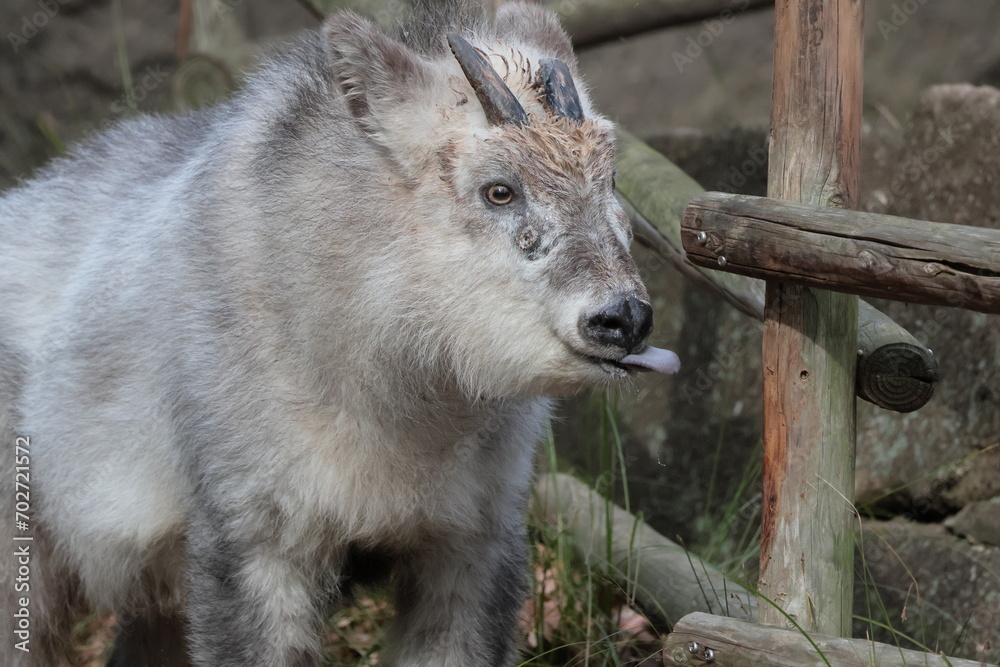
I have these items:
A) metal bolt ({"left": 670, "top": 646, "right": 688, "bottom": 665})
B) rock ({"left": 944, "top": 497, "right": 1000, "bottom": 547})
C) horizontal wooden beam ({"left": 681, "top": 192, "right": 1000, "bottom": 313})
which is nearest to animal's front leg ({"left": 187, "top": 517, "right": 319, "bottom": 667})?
metal bolt ({"left": 670, "top": 646, "right": 688, "bottom": 665})

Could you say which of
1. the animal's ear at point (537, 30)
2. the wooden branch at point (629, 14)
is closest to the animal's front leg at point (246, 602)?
the animal's ear at point (537, 30)

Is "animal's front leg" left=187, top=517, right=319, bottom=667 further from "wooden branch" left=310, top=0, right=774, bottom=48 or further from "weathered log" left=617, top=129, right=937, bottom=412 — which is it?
"wooden branch" left=310, top=0, right=774, bottom=48

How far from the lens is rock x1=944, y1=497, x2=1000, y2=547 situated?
13.8ft

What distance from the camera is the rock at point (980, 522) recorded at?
13.8 feet

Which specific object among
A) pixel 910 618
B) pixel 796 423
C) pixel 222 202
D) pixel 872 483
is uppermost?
pixel 222 202

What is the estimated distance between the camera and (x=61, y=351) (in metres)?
3.45

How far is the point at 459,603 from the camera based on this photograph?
3.10m

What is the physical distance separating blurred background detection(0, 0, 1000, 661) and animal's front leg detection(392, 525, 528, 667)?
0.70 m

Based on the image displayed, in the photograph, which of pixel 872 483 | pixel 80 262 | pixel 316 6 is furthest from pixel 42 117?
pixel 872 483

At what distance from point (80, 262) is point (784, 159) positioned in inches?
88.2

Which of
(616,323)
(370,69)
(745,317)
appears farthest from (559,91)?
(745,317)

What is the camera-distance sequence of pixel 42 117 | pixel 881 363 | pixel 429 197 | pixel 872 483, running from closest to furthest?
→ pixel 429 197 → pixel 881 363 → pixel 872 483 → pixel 42 117

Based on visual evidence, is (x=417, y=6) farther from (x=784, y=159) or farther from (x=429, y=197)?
(x=784, y=159)

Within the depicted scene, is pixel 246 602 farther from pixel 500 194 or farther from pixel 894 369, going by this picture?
pixel 894 369
